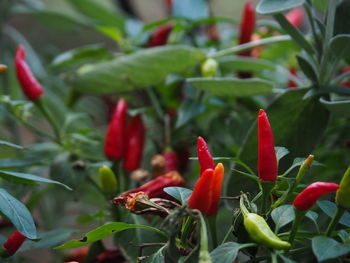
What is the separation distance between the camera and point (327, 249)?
15.1 inches

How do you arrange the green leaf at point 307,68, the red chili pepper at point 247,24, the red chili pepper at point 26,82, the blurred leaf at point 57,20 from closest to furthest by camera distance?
1. the green leaf at point 307,68
2. the red chili pepper at point 26,82
3. the red chili pepper at point 247,24
4. the blurred leaf at point 57,20

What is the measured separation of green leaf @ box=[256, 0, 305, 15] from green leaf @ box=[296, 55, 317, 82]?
0.24ft

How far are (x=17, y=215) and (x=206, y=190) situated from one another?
177 millimetres

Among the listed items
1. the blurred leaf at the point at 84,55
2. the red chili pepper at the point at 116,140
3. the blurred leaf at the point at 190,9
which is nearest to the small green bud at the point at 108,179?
the red chili pepper at the point at 116,140

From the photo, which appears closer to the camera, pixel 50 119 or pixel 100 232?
pixel 100 232

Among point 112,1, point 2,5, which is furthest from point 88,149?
point 112,1

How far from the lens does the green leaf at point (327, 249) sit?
37 centimetres

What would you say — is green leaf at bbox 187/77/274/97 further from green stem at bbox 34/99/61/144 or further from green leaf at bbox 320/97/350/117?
green stem at bbox 34/99/61/144

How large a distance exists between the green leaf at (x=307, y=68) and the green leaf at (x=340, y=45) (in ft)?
0.13

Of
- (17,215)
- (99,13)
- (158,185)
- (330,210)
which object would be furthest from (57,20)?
(330,210)

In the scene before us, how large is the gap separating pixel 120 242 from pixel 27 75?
0.30m

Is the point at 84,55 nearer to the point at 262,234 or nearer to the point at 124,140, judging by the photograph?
the point at 124,140

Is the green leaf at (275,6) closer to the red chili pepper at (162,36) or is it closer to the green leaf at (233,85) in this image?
the green leaf at (233,85)

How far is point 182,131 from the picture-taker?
86 centimetres
